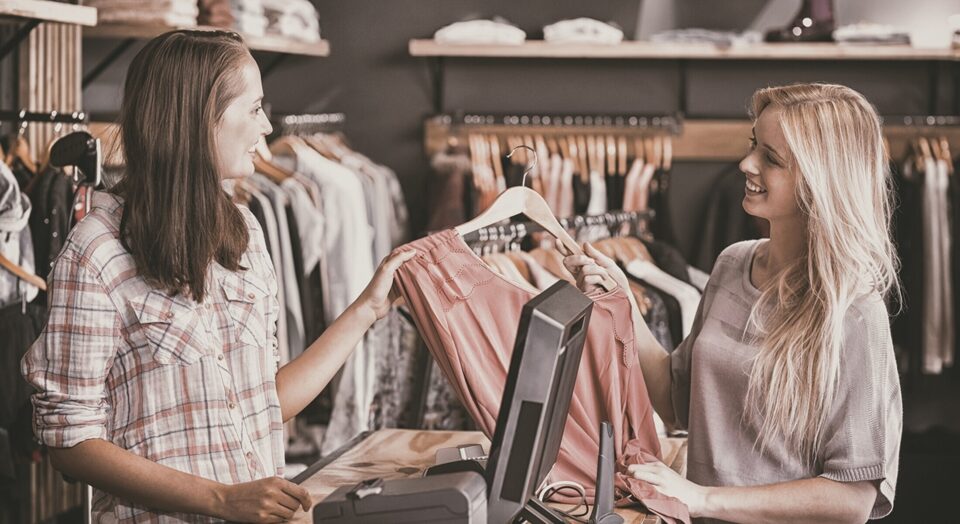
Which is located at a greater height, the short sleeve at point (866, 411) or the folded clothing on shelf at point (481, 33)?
the folded clothing on shelf at point (481, 33)

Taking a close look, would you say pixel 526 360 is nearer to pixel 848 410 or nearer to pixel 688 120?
pixel 848 410

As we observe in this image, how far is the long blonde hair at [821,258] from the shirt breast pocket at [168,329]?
97 centimetres

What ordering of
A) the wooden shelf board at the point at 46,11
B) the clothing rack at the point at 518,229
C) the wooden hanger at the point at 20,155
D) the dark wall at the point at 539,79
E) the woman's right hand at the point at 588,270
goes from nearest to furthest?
the woman's right hand at the point at 588,270 < the clothing rack at the point at 518,229 < the wooden shelf board at the point at 46,11 < the wooden hanger at the point at 20,155 < the dark wall at the point at 539,79

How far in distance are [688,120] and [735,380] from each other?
10.8ft

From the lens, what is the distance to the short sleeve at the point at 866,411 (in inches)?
74.7

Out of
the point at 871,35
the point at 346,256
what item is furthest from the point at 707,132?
the point at 346,256

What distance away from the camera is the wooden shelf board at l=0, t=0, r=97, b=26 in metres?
2.98

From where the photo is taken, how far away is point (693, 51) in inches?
190

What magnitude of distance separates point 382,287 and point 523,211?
0.47m

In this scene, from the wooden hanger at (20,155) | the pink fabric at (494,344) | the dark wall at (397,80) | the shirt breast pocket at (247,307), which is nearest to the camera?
the shirt breast pocket at (247,307)

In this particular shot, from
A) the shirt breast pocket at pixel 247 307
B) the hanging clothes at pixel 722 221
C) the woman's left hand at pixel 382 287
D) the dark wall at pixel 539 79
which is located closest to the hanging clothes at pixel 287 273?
the dark wall at pixel 539 79

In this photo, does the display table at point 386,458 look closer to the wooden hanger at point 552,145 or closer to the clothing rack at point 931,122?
the wooden hanger at point 552,145

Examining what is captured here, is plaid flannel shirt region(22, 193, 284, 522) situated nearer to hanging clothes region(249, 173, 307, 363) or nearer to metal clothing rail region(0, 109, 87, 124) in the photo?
metal clothing rail region(0, 109, 87, 124)

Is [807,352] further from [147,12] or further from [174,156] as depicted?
[147,12]
